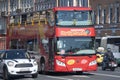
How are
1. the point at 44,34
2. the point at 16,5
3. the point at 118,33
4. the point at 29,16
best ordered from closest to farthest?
the point at 44,34 → the point at 29,16 → the point at 118,33 → the point at 16,5

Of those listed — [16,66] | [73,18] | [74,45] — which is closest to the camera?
[16,66]

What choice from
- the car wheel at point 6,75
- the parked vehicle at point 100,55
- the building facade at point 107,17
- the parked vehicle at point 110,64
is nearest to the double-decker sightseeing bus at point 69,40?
the car wheel at point 6,75

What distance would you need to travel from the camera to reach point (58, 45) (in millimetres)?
26750

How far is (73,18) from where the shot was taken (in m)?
27.4

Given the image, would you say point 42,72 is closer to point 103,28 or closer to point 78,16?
point 78,16

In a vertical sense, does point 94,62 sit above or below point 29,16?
below

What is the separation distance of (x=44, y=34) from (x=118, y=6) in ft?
113

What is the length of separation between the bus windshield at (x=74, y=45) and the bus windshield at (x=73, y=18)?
35.0 inches

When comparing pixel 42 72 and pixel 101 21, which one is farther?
pixel 101 21

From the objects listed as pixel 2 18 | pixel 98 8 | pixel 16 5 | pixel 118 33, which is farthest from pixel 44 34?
pixel 2 18

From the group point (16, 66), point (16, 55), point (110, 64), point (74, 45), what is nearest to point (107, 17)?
point (110, 64)

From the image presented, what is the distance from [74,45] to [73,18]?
159 cm

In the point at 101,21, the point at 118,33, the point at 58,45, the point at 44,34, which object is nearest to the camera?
the point at 58,45

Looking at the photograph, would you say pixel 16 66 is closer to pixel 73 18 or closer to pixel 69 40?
pixel 69 40
